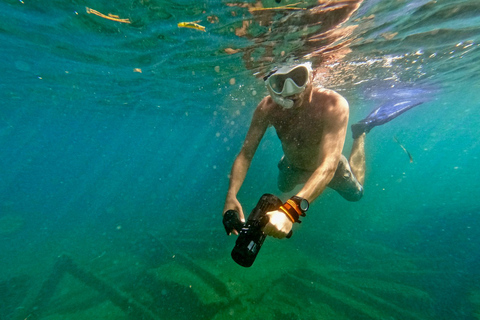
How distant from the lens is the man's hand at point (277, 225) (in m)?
2.08

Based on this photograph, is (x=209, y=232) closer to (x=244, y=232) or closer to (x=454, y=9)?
(x=244, y=232)

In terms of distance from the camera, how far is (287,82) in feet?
12.9

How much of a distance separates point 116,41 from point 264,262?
1105 cm

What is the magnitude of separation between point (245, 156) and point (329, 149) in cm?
140

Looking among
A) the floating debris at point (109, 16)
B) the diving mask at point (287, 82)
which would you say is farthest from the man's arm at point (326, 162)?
the floating debris at point (109, 16)

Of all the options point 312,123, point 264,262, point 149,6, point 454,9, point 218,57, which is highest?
point 149,6

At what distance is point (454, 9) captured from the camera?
7320 millimetres

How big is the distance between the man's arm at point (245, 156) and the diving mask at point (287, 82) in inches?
20.5

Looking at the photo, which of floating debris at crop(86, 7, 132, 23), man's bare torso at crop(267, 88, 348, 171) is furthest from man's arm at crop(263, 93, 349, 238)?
floating debris at crop(86, 7, 132, 23)

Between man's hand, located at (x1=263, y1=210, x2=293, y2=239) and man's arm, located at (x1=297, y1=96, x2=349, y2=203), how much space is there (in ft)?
1.72

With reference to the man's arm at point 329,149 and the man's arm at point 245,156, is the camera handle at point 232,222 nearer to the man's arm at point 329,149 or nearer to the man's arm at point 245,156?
the man's arm at point 245,156

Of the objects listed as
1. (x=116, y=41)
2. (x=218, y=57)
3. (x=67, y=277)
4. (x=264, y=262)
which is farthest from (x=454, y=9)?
(x=67, y=277)

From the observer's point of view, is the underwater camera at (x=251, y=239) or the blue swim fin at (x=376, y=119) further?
the blue swim fin at (x=376, y=119)

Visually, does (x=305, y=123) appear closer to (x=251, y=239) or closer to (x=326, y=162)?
(x=326, y=162)
